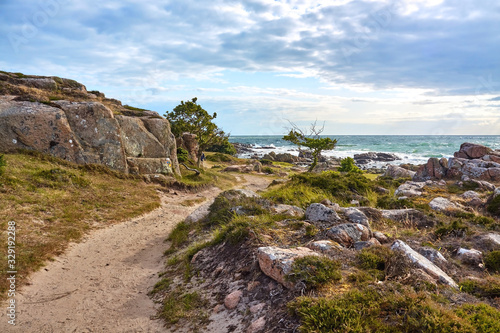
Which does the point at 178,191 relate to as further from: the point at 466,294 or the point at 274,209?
the point at 466,294

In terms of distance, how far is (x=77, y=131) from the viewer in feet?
62.2

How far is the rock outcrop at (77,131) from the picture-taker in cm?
1711

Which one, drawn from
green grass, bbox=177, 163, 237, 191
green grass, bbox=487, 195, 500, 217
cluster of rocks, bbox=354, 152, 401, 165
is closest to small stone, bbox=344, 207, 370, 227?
green grass, bbox=487, 195, 500, 217

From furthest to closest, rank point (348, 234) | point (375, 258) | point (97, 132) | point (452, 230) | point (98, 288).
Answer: point (97, 132)
point (452, 230)
point (98, 288)
point (348, 234)
point (375, 258)

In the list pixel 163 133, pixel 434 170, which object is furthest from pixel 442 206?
pixel 163 133

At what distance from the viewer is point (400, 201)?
1336 cm

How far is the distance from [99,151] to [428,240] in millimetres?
18928

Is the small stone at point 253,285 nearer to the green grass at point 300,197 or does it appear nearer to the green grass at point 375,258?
the green grass at point 375,258

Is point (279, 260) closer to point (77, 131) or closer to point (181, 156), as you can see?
point (77, 131)

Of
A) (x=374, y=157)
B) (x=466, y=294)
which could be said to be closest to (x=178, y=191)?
(x=466, y=294)

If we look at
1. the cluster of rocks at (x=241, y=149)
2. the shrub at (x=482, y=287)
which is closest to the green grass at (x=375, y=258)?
the shrub at (x=482, y=287)

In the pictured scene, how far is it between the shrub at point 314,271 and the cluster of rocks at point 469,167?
20490 millimetres

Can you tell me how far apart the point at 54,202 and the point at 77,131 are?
24.7 feet

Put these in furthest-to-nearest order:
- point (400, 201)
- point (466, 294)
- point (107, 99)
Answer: point (107, 99) < point (400, 201) < point (466, 294)
